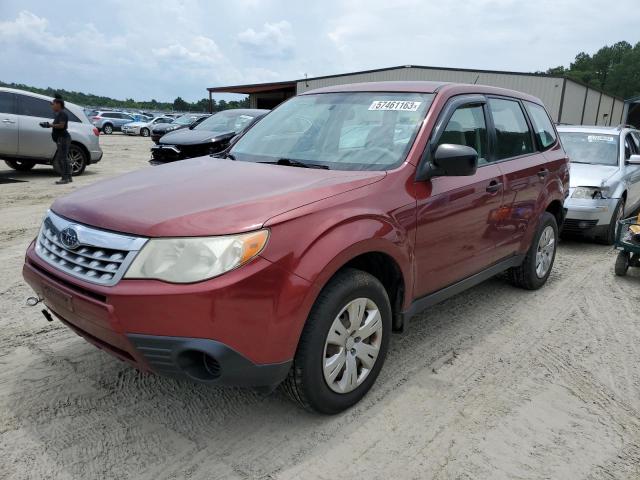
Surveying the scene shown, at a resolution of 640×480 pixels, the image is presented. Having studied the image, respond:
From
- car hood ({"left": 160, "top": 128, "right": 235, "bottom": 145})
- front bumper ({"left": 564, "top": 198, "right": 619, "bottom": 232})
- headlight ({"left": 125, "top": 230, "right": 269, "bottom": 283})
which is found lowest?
front bumper ({"left": 564, "top": 198, "right": 619, "bottom": 232})

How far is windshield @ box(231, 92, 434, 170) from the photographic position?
307 centimetres

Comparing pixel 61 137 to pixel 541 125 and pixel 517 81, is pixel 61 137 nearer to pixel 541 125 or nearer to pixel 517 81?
pixel 541 125

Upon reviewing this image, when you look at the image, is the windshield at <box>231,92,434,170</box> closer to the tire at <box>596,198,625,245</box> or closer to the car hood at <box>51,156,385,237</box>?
the car hood at <box>51,156,385,237</box>

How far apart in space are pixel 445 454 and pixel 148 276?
5.39 feet

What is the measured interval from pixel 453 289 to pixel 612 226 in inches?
174

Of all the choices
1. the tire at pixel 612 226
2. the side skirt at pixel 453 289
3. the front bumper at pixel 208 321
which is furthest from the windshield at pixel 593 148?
the front bumper at pixel 208 321

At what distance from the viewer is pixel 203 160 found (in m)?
3.45

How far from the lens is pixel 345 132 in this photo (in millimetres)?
3314

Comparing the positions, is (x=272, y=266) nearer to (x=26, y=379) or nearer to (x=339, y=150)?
(x=339, y=150)

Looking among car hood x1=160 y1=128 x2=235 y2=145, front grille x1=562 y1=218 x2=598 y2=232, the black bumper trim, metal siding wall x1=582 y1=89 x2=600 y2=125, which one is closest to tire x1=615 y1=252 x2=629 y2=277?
front grille x1=562 y1=218 x2=598 y2=232

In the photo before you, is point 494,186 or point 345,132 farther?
point 494,186

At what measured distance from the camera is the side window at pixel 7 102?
982 centimetres

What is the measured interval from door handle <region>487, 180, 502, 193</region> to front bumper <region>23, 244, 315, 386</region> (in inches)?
76.3

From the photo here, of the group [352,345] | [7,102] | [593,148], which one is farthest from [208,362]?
[7,102]
